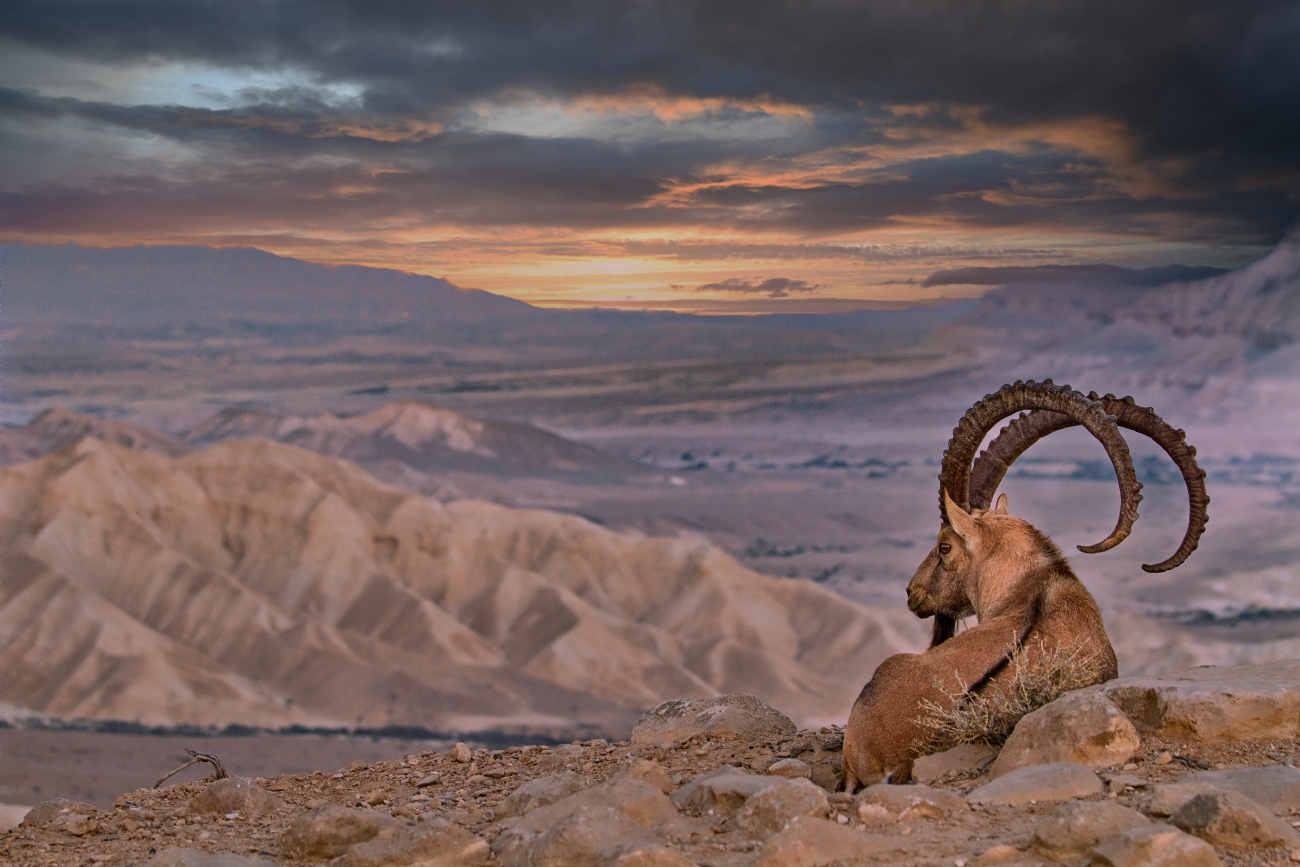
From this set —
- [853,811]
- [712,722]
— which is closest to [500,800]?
[712,722]

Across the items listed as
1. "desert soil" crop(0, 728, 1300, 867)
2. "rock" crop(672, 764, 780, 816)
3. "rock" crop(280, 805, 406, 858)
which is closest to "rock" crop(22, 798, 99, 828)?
"desert soil" crop(0, 728, 1300, 867)

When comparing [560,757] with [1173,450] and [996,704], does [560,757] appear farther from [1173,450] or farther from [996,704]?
[1173,450]

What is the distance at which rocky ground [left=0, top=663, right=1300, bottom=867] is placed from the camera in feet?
22.8

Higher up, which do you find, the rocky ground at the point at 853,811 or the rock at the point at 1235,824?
the rock at the point at 1235,824

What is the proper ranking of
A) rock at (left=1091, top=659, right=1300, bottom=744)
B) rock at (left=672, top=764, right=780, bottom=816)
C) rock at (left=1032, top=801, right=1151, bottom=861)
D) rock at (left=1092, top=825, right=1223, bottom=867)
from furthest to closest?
1. rock at (left=1091, top=659, right=1300, bottom=744)
2. rock at (left=672, top=764, right=780, bottom=816)
3. rock at (left=1032, top=801, right=1151, bottom=861)
4. rock at (left=1092, top=825, right=1223, bottom=867)

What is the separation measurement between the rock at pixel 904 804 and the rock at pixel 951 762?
1.12 meters

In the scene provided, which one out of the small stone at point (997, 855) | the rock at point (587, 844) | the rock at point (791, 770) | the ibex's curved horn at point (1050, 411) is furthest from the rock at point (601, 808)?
the ibex's curved horn at point (1050, 411)

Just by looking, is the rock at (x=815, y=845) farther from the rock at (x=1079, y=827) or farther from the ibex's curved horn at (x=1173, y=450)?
the ibex's curved horn at (x=1173, y=450)

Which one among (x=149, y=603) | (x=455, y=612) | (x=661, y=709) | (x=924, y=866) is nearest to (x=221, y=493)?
(x=149, y=603)

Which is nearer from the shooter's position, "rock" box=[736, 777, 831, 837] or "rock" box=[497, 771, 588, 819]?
"rock" box=[736, 777, 831, 837]

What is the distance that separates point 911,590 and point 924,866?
446cm

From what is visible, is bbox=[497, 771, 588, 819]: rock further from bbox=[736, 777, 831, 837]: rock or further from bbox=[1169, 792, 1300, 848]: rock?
bbox=[1169, 792, 1300, 848]: rock

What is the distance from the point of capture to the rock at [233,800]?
10914mm

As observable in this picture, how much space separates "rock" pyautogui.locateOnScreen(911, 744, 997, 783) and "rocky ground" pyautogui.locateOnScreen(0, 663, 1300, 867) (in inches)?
Result: 0.6
